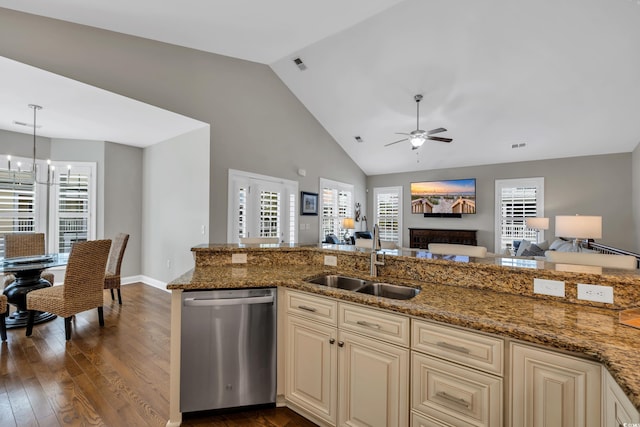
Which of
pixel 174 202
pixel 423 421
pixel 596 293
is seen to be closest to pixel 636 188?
pixel 596 293

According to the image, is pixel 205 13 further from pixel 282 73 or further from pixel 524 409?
pixel 524 409

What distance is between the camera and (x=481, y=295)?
65.6 inches

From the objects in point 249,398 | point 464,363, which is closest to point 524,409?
point 464,363

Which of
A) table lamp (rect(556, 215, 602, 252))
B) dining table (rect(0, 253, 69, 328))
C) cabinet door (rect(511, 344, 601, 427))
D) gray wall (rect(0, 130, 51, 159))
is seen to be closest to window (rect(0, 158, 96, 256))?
gray wall (rect(0, 130, 51, 159))

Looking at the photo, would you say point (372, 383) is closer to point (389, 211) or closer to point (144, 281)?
point (144, 281)

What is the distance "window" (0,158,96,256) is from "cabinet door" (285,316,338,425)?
15.8 feet

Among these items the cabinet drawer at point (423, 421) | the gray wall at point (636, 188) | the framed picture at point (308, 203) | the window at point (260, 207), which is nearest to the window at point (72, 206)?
the window at point (260, 207)

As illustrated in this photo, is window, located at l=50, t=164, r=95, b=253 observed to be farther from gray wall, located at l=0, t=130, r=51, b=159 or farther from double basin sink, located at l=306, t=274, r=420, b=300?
double basin sink, located at l=306, t=274, r=420, b=300

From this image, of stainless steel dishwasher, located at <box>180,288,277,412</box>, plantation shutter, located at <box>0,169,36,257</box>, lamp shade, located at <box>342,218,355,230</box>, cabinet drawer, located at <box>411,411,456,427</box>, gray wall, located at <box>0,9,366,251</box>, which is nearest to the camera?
cabinet drawer, located at <box>411,411,456,427</box>

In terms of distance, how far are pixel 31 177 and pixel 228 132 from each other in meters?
→ 2.65

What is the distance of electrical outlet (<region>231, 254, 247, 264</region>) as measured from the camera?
2.58 m

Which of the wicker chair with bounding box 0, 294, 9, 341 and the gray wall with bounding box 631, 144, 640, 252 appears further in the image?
the gray wall with bounding box 631, 144, 640, 252

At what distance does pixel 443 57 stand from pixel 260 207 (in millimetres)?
3864

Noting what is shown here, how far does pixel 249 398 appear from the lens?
1.96 m
